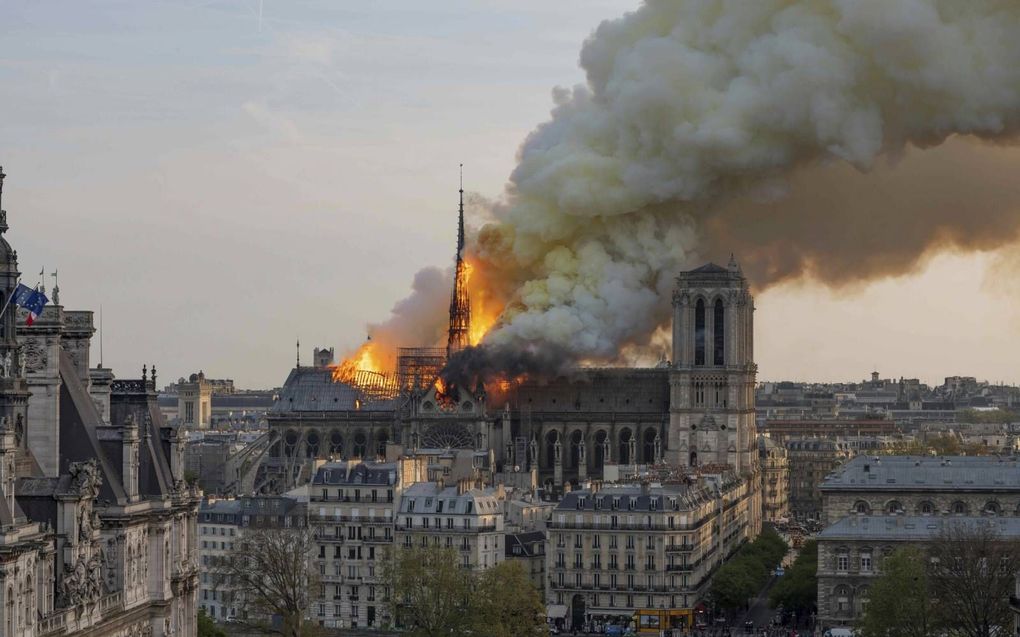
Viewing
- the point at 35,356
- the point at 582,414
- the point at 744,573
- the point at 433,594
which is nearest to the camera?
the point at 35,356

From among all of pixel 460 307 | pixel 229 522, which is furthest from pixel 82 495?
pixel 460 307

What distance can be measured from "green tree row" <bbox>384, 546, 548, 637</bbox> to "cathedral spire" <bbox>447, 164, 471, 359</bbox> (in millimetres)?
56784

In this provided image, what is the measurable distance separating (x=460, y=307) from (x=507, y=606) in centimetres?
6351

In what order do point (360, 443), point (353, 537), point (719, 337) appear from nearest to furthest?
point (353, 537) → point (719, 337) → point (360, 443)

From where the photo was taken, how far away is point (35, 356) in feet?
217

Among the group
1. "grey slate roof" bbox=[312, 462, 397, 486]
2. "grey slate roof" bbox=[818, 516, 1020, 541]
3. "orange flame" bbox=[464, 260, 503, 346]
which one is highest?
"orange flame" bbox=[464, 260, 503, 346]

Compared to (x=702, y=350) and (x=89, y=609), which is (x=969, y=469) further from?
(x=89, y=609)

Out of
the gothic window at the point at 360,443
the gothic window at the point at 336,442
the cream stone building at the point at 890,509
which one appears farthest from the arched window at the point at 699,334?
the cream stone building at the point at 890,509

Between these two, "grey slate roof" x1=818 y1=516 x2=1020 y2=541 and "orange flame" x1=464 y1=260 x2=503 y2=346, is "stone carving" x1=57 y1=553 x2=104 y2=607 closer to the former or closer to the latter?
"grey slate roof" x1=818 y1=516 x2=1020 y2=541

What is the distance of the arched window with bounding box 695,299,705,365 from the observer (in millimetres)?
150125

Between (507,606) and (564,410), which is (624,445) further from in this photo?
(507,606)

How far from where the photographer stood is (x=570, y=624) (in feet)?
356

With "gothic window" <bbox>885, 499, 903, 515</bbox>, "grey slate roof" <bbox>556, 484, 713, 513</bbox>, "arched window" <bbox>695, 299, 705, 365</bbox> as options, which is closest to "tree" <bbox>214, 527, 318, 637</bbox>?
"grey slate roof" <bbox>556, 484, 713, 513</bbox>

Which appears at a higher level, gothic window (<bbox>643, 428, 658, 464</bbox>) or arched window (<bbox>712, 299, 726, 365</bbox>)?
arched window (<bbox>712, 299, 726, 365</bbox>)
